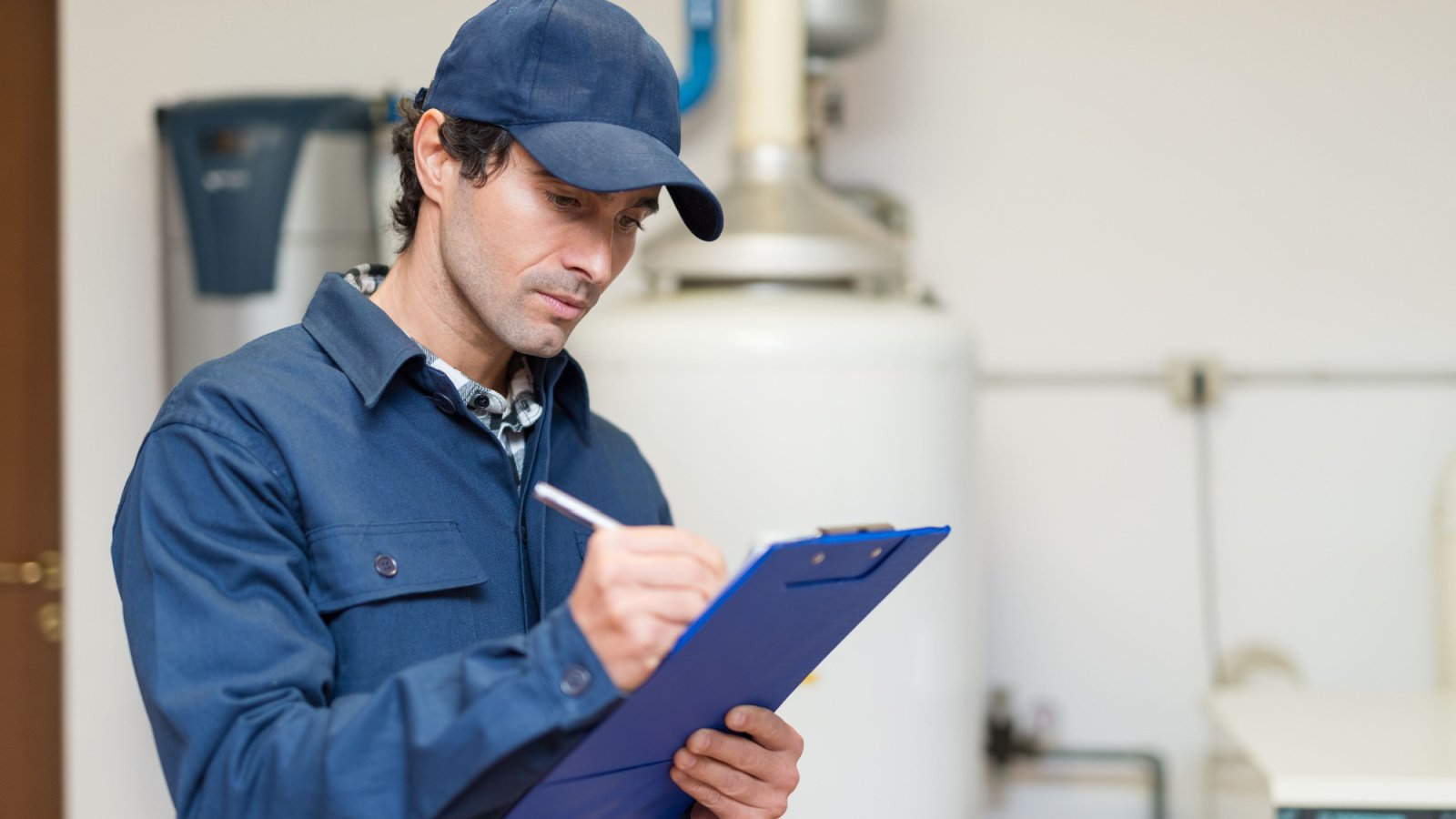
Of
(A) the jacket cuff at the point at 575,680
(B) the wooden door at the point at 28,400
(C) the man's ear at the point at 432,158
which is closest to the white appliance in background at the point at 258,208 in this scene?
(B) the wooden door at the point at 28,400

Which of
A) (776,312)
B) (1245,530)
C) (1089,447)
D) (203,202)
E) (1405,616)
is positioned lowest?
(1405,616)

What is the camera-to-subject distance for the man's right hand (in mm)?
684

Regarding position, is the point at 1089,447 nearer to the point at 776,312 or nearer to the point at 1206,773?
the point at 1206,773

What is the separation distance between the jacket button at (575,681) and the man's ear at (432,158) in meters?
0.39

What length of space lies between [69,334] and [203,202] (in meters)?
0.43

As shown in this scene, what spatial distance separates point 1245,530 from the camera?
7.09ft

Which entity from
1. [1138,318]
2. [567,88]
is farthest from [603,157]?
[1138,318]

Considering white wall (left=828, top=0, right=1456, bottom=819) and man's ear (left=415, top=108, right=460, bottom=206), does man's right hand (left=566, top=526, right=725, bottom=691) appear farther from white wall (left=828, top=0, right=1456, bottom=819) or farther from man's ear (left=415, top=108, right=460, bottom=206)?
white wall (left=828, top=0, right=1456, bottom=819)

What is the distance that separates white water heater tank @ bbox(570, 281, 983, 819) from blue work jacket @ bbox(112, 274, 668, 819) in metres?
0.58

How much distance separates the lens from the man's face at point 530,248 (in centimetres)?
91

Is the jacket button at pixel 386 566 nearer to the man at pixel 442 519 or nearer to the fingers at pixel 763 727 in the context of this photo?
the man at pixel 442 519

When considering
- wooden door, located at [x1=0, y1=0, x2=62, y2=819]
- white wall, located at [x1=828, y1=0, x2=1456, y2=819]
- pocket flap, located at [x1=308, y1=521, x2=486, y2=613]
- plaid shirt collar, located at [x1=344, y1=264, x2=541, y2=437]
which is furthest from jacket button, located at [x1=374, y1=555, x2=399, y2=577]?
wooden door, located at [x1=0, y1=0, x2=62, y2=819]

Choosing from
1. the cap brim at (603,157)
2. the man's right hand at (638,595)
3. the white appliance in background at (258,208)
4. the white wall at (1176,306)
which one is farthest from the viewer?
the white wall at (1176,306)

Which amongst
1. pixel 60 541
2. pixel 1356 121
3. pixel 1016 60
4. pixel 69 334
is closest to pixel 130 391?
pixel 69 334
